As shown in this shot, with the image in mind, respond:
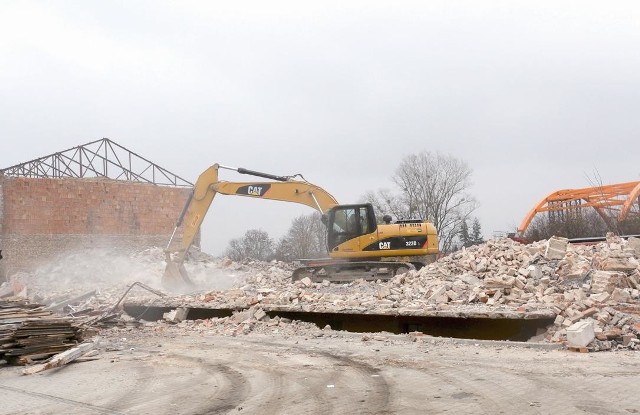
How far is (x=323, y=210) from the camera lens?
66.4 ft

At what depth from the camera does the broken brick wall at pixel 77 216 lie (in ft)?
86.5

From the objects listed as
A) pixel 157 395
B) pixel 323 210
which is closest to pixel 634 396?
pixel 157 395

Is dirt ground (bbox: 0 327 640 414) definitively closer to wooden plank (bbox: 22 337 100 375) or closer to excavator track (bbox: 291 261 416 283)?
wooden plank (bbox: 22 337 100 375)

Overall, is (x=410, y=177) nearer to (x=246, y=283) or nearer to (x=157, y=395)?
(x=246, y=283)

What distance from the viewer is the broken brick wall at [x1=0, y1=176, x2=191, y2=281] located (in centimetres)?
2636

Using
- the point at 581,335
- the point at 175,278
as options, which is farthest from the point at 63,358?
the point at 175,278

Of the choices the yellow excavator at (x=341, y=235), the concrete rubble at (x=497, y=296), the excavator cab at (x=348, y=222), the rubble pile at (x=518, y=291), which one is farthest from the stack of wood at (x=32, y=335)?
the excavator cab at (x=348, y=222)

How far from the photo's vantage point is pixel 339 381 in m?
7.66

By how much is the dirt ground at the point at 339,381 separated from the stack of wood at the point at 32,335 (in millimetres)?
300

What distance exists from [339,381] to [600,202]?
20.5m

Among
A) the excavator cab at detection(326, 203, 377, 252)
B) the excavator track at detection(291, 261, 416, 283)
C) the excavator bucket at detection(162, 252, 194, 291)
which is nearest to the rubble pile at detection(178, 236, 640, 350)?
the excavator track at detection(291, 261, 416, 283)

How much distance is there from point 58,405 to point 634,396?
236 inches

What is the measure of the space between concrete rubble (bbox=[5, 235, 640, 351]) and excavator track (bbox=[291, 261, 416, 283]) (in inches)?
28.7

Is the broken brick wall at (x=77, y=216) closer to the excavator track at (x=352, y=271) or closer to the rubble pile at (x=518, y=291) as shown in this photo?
the excavator track at (x=352, y=271)
